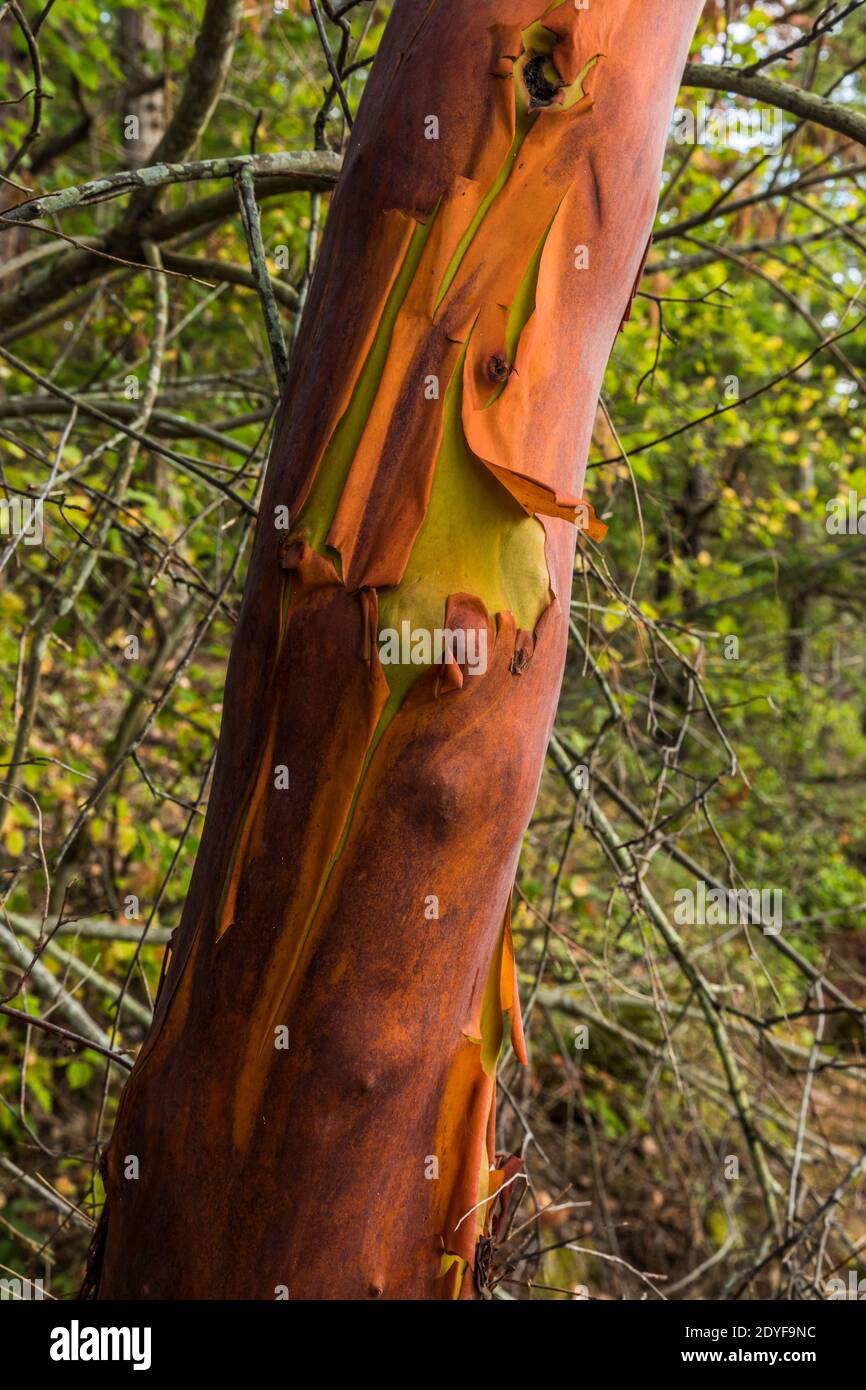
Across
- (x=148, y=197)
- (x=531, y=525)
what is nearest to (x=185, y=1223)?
(x=531, y=525)

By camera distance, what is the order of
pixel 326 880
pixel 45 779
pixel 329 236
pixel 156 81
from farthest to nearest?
pixel 156 81 < pixel 45 779 < pixel 329 236 < pixel 326 880

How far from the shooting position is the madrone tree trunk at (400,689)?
37.7 inches

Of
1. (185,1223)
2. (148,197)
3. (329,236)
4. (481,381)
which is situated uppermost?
(148,197)

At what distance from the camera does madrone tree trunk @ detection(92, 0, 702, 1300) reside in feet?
3.14

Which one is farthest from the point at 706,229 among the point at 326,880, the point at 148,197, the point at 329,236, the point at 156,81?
the point at 326,880

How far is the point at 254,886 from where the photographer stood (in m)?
0.99

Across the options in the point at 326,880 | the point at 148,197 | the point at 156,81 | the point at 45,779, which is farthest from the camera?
the point at 156,81

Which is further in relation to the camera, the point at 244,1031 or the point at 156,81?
the point at 156,81

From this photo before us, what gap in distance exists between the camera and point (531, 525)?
1.00m

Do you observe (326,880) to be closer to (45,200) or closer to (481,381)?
(481,381)

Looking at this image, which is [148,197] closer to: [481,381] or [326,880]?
[481,381]

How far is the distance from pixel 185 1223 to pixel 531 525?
77cm

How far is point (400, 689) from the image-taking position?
950 millimetres

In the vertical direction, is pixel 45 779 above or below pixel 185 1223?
above
